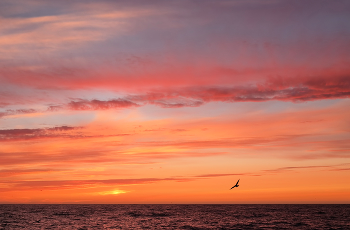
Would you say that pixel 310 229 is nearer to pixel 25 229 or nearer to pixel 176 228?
pixel 176 228

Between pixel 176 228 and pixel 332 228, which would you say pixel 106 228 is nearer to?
pixel 176 228

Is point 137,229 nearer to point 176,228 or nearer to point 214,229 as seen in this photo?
point 176,228

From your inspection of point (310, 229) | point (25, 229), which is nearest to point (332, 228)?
point (310, 229)

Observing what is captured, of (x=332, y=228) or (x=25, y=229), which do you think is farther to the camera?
(x=332, y=228)

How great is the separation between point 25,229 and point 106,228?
50.3 ft

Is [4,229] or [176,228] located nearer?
[4,229]

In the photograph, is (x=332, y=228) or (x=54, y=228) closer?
(x=54, y=228)

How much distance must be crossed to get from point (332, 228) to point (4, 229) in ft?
218

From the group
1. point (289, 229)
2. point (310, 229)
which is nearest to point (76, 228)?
point (289, 229)

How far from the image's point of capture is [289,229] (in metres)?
67.9

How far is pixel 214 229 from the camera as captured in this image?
66.8 m

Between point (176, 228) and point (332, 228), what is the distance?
3308 centimetres

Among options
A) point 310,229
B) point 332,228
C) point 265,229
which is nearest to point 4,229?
point 265,229

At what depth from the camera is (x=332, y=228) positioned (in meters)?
70.3
